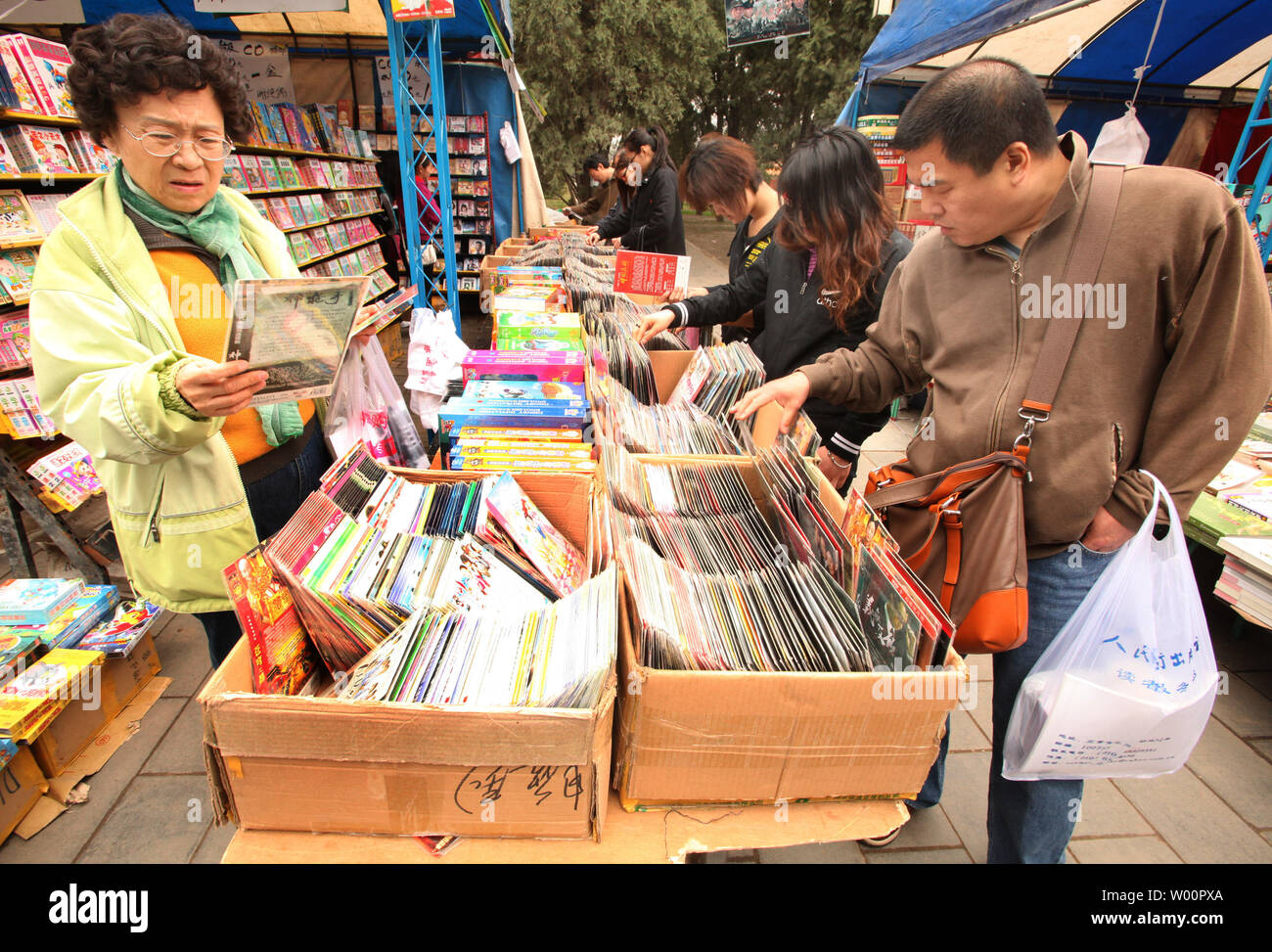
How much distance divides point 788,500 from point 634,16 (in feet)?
47.0

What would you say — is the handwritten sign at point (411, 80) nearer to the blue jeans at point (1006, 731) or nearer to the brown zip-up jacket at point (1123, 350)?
the brown zip-up jacket at point (1123, 350)

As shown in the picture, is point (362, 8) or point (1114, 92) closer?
point (362, 8)

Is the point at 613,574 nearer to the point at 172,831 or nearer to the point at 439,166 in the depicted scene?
the point at 172,831

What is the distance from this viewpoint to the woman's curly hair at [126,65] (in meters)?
1.31

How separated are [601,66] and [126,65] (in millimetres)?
13577

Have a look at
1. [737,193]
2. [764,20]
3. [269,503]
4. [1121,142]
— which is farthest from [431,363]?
[1121,142]

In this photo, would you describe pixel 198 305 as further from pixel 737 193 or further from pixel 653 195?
pixel 653 195

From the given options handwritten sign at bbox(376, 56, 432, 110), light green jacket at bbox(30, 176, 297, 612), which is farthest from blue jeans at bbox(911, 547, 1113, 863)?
handwritten sign at bbox(376, 56, 432, 110)

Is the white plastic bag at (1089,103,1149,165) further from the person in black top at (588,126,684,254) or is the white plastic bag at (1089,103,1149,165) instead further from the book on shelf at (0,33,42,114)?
the book on shelf at (0,33,42,114)

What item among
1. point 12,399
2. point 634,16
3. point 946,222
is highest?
point 634,16

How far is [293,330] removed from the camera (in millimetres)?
1243

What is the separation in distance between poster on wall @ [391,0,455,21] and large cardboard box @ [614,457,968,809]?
4.61m

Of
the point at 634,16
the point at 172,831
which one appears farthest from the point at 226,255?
the point at 634,16

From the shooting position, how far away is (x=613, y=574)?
121 centimetres
